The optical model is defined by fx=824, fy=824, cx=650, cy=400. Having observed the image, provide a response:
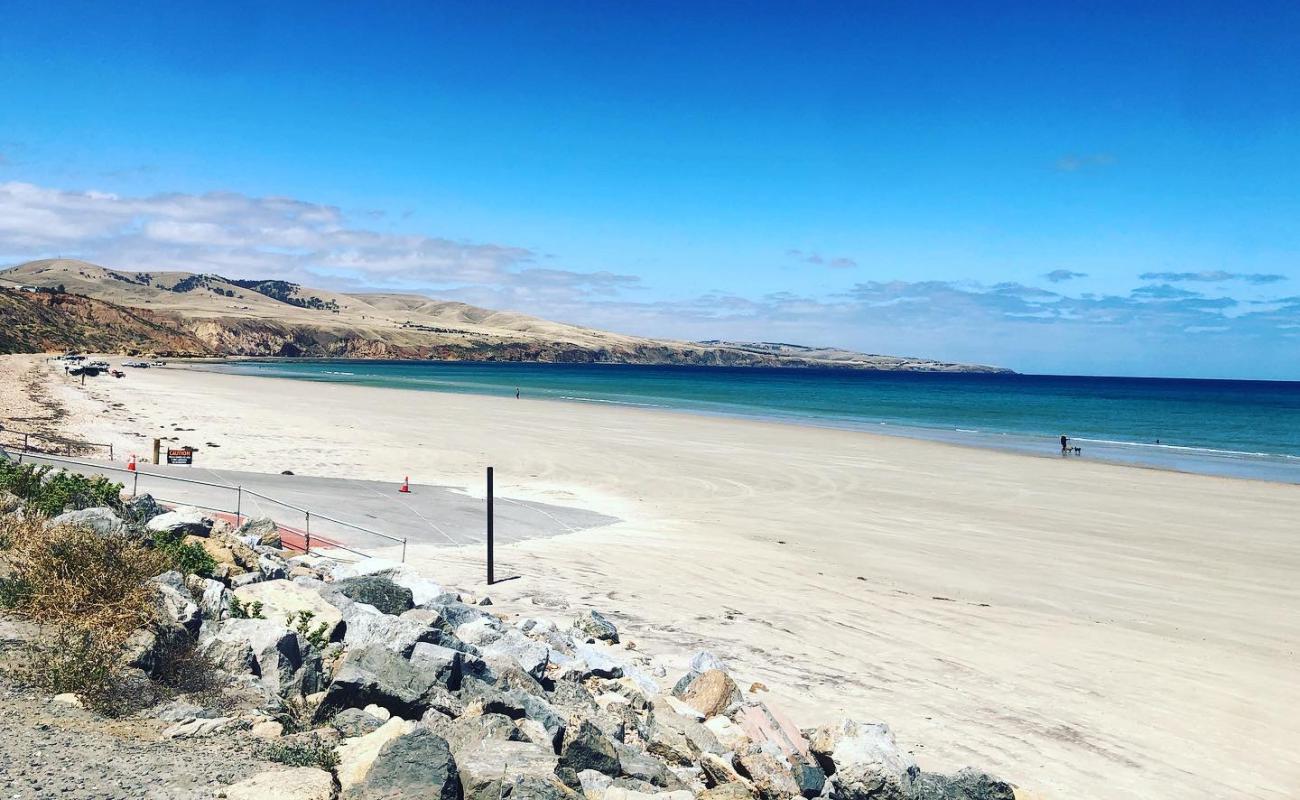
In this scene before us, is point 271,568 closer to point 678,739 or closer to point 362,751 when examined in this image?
point 362,751

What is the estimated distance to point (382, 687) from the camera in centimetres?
602

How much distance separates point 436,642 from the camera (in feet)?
24.3

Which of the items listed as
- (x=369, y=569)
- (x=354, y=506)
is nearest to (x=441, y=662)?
(x=369, y=569)

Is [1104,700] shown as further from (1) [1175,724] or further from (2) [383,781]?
(2) [383,781]

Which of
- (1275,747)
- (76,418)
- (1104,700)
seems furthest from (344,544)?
(76,418)

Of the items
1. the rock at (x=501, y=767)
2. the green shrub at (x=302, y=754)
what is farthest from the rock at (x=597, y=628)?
the green shrub at (x=302, y=754)

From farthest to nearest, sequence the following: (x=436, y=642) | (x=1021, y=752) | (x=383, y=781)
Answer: (x=1021, y=752) < (x=436, y=642) < (x=383, y=781)

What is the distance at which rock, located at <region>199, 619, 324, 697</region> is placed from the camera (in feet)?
20.3

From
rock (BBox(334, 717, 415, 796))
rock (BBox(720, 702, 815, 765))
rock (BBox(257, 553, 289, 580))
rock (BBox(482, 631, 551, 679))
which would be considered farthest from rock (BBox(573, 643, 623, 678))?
rock (BBox(257, 553, 289, 580))

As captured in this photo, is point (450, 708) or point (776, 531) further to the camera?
point (776, 531)

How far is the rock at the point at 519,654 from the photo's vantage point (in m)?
7.62

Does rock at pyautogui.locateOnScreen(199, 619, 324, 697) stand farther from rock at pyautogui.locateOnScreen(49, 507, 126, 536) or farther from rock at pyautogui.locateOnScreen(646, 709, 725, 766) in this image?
rock at pyautogui.locateOnScreen(646, 709, 725, 766)

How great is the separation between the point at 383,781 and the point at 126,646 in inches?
103

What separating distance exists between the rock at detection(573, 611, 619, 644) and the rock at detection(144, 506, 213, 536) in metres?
4.85
